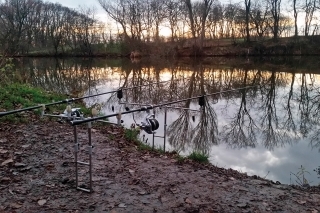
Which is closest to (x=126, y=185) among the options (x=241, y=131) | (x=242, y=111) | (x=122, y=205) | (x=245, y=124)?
(x=122, y=205)

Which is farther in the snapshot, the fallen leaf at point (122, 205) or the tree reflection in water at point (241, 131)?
the tree reflection in water at point (241, 131)

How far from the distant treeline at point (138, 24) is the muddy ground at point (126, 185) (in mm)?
36268

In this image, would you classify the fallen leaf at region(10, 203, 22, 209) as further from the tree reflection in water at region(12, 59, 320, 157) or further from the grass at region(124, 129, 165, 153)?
the tree reflection in water at region(12, 59, 320, 157)

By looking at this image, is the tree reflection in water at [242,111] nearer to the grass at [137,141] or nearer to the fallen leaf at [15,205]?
the grass at [137,141]

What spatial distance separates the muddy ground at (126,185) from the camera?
3.78 metres

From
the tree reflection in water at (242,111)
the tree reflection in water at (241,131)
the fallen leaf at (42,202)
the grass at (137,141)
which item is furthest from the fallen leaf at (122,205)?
the tree reflection in water at (241,131)

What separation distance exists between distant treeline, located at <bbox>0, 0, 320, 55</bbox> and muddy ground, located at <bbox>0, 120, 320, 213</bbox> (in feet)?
119

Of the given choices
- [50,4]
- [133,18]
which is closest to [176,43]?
[133,18]

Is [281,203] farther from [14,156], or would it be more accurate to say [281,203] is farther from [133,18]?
[133,18]

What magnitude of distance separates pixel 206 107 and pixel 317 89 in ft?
21.2

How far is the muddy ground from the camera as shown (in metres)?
3.78

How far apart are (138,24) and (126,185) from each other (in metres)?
43.6

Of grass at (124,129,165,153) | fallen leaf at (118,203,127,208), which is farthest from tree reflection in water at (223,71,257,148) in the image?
fallen leaf at (118,203,127,208)

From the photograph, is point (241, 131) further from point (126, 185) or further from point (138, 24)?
point (138, 24)
